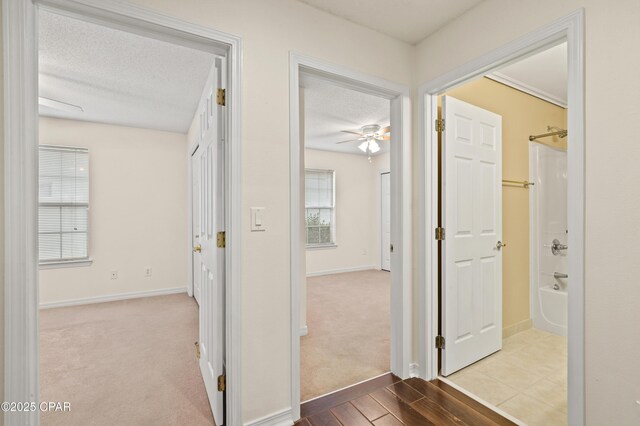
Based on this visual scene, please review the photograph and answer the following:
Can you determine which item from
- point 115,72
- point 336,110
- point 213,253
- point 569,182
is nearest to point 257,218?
point 213,253

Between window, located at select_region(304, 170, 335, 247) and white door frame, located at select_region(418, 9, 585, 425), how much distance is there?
157 inches

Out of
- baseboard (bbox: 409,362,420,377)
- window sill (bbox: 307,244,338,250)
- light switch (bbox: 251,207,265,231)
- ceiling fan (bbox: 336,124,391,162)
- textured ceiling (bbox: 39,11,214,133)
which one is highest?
textured ceiling (bbox: 39,11,214,133)

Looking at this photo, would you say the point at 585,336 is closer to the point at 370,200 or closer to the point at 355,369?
the point at 355,369

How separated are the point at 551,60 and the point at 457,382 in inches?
106

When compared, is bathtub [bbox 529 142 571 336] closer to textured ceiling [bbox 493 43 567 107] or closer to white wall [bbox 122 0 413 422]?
textured ceiling [bbox 493 43 567 107]

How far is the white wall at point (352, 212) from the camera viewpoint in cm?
616

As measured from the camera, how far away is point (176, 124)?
421 cm

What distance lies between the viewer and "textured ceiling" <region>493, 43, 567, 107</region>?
7.79 feet

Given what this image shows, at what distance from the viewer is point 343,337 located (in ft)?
9.68

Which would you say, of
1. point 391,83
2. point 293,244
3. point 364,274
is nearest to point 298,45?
point 391,83

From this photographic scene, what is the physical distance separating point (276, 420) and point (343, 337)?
4.50 ft

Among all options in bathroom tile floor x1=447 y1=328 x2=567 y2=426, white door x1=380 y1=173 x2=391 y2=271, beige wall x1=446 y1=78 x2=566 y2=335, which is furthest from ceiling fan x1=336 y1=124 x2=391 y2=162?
bathroom tile floor x1=447 y1=328 x2=567 y2=426

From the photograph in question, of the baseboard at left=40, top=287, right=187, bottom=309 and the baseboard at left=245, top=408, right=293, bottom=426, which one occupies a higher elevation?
the baseboard at left=245, top=408, right=293, bottom=426

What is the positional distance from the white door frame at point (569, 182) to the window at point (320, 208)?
13.1 feet
